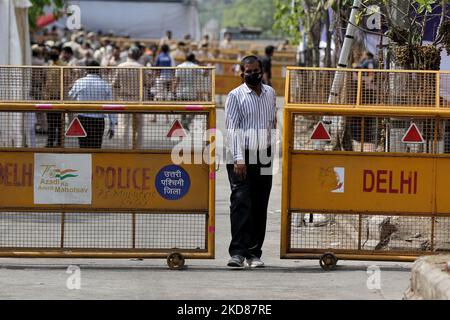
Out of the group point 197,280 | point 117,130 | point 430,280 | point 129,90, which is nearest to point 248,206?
point 197,280

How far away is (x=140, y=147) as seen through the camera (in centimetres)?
1117

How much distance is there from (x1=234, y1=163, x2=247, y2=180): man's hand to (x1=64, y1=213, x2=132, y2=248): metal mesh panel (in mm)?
1078

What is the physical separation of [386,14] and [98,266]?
468cm

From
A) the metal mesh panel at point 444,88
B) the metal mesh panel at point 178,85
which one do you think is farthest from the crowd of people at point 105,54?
the metal mesh panel at point 444,88

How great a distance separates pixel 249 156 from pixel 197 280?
4.45 ft

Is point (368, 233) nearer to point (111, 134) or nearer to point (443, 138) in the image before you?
point (443, 138)

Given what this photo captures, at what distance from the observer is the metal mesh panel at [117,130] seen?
437 inches

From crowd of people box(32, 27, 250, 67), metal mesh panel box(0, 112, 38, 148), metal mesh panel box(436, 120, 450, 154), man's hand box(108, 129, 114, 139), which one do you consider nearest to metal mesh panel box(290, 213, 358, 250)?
metal mesh panel box(436, 120, 450, 154)

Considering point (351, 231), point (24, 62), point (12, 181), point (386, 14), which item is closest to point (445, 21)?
point (386, 14)

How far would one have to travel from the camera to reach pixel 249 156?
11273 mm

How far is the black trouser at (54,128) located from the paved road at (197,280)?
1.13 metres

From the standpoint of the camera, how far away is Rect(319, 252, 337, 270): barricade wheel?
36.5 ft

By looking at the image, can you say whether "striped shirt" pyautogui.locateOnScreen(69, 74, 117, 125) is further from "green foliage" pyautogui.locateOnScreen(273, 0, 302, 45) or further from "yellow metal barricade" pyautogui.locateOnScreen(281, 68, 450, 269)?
"green foliage" pyautogui.locateOnScreen(273, 0, 302, 45)

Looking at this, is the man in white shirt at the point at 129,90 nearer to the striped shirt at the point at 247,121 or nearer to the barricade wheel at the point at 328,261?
the striped shirt at the point at 247,121
